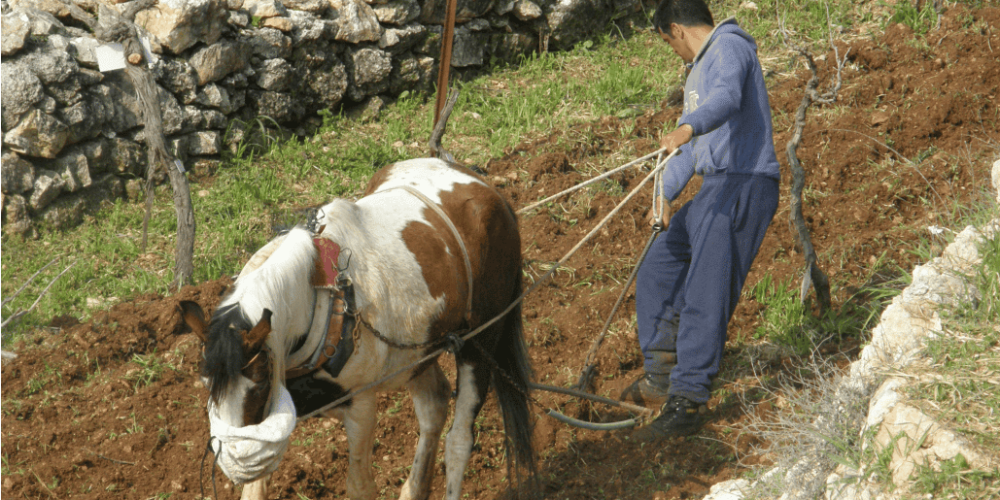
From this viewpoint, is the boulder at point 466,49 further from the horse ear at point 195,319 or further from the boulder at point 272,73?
the horse ear at point 195,319

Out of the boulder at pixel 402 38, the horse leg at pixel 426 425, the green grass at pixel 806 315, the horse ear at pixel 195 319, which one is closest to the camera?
the horse ear at pixel 195 319

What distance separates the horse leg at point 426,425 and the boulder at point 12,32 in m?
4.19

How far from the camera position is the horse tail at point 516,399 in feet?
12.2

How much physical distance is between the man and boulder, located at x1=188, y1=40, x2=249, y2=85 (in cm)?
399

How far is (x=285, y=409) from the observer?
2518 millimetres

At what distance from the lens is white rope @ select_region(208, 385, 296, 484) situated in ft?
7.78

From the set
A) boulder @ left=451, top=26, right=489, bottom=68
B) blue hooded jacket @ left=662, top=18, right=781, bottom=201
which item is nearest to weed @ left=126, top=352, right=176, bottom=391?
blue hooded jacket @ left=662, top=18, right=781, bottom=201

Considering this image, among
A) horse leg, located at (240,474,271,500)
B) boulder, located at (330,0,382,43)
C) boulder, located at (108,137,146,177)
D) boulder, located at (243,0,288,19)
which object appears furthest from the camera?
boulder, located at (330,0,382,43)

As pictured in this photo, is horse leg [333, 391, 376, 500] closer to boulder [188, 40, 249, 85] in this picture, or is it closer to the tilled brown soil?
the tilled brown soil

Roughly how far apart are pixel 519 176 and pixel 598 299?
65.8 inches

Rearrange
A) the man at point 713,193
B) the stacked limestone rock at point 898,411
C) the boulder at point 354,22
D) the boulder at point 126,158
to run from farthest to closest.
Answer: the boulder at point 354,22
the boulder at point 126,158
the man at point 713,193
the stacked limestone rock at point 898,411

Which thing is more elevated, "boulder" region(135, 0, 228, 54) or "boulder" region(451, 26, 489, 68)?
"boulder" region(135, 0, 228, 54)

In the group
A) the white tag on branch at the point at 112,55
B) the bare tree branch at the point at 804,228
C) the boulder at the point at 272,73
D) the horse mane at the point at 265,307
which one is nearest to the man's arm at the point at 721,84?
the bare tree branch at the point at 804,228

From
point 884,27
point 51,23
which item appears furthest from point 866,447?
point 884,27
